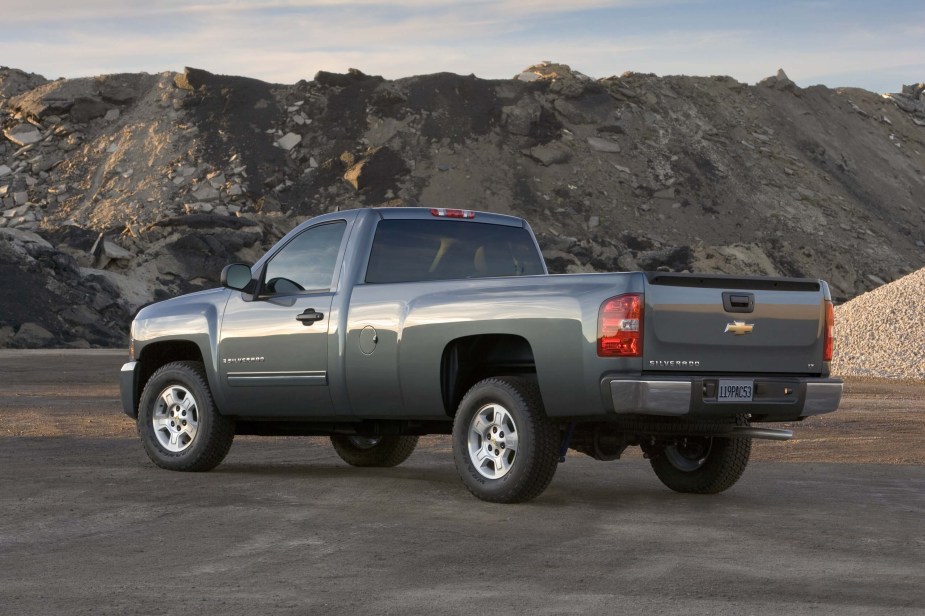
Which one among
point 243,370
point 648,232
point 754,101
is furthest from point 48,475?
point 754,101

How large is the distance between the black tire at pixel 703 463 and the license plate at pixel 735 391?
124 centimetres

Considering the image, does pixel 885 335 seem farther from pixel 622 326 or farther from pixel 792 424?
pixel 622 326

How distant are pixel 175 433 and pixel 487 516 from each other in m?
3.74

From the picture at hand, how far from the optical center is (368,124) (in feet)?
230

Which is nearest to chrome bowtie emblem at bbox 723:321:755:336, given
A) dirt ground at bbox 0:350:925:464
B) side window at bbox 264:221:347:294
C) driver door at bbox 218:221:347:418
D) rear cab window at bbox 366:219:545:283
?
rear cab window at bbox 366:219:545:283

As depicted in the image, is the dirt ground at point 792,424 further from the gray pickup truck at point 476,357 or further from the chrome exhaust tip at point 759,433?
the chrome exhaust tip at point 759,433

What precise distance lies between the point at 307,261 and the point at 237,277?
22.2 inches

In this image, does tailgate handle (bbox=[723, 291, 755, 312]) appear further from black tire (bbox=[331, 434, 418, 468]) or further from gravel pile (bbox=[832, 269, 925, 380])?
gravel pile (bbox=[832, 269, 925, 380])

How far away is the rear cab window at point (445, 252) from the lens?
1099 centimetres

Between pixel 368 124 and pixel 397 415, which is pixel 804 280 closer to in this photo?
pixel 397 415

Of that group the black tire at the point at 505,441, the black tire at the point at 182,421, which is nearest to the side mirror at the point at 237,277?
the black tire at the point at 182,421

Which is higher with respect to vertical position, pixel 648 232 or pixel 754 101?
pixel 754 101

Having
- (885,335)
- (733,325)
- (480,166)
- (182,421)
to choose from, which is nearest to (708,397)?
(733,325)

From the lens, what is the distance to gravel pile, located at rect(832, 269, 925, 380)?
1163 inches
